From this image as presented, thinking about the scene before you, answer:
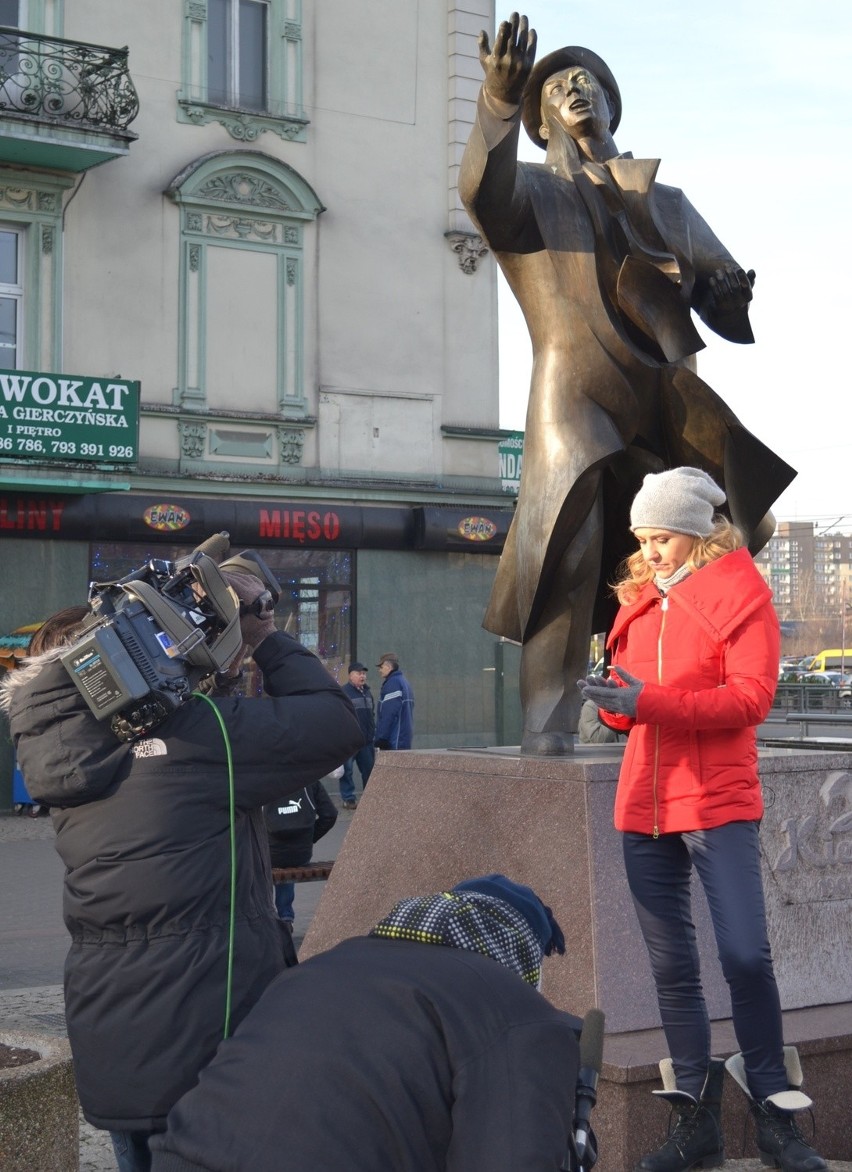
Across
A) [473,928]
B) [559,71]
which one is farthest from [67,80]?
[473,928]

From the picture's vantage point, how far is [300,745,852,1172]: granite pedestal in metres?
4.53

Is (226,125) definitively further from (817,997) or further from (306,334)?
(817,997)

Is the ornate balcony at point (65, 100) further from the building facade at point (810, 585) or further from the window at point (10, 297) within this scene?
the building facade at point (810, 585)

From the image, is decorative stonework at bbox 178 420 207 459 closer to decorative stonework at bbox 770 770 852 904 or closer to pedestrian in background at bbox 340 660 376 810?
pedestrian in background at bbox 340 660 376 810

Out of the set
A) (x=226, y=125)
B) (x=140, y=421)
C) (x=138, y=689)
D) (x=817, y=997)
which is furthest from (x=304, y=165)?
(x=138, y=689)

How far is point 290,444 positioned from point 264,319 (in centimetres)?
164

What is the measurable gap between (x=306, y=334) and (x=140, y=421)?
2661 mm

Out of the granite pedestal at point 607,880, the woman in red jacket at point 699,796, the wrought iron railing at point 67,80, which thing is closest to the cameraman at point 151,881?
the woman in red jacket at point 699,796

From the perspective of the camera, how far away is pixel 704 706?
385cm

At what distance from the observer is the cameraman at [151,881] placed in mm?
3039

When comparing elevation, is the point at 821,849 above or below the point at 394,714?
above

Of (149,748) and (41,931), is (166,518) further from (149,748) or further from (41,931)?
(149,748)

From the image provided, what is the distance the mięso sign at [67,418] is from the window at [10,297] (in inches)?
44.5

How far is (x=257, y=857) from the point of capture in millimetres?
3291
